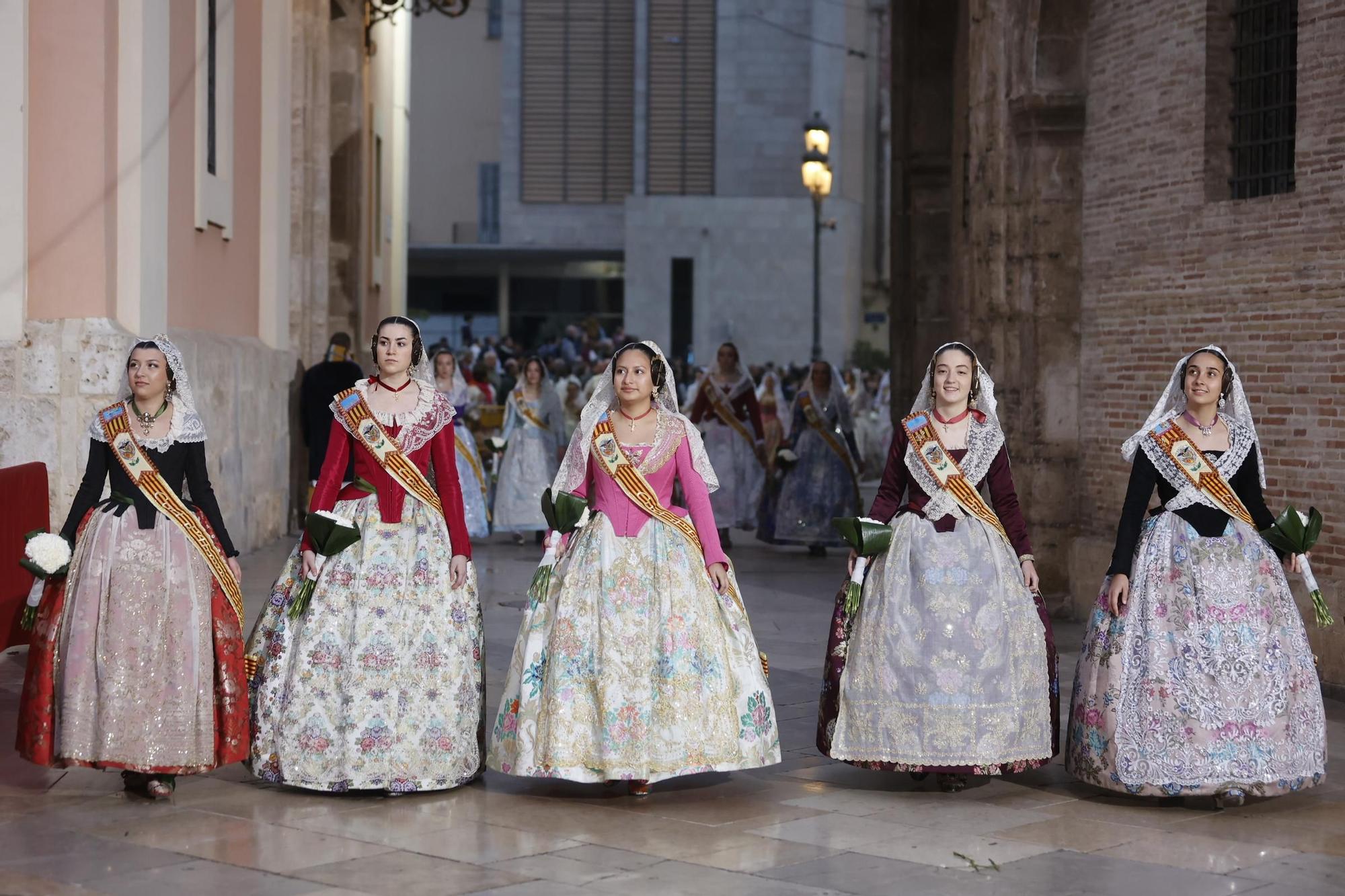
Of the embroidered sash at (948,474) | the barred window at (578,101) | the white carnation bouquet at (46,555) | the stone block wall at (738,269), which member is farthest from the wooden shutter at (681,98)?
the white carnation bouquet at (46,555)

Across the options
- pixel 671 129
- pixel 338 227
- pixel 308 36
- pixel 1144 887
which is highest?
pixel 671 129

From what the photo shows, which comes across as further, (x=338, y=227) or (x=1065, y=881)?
(x=338, y=227)

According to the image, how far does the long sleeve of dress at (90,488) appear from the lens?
7051 millimetres

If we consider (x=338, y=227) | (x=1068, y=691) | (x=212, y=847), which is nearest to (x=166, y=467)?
(x=212, y=847)

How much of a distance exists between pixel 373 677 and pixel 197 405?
6.99 meters

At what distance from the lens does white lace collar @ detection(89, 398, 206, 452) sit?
23.2ft

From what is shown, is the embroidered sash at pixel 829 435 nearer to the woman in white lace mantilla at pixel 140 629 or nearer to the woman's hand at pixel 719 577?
the woman's hand at pixel 719 577

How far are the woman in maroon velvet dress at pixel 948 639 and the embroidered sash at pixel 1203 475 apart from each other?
2.11 ft

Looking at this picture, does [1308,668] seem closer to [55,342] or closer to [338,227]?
[55,342]

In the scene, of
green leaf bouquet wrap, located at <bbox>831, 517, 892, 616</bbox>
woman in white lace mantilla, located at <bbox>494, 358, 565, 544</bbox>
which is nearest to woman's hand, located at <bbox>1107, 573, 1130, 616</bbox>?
green leaf bouquet wrap, located at <bbox>831, 517, 892, 616</bbox>

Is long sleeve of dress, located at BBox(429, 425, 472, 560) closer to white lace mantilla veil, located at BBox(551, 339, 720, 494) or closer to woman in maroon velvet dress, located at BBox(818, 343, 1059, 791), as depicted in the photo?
white lace mantilla veil, located at BBox(551, 339, 720, 494)

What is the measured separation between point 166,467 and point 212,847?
1.55 metres

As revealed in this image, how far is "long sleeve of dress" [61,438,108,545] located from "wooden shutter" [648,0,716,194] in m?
34.4

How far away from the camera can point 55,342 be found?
437 inches
